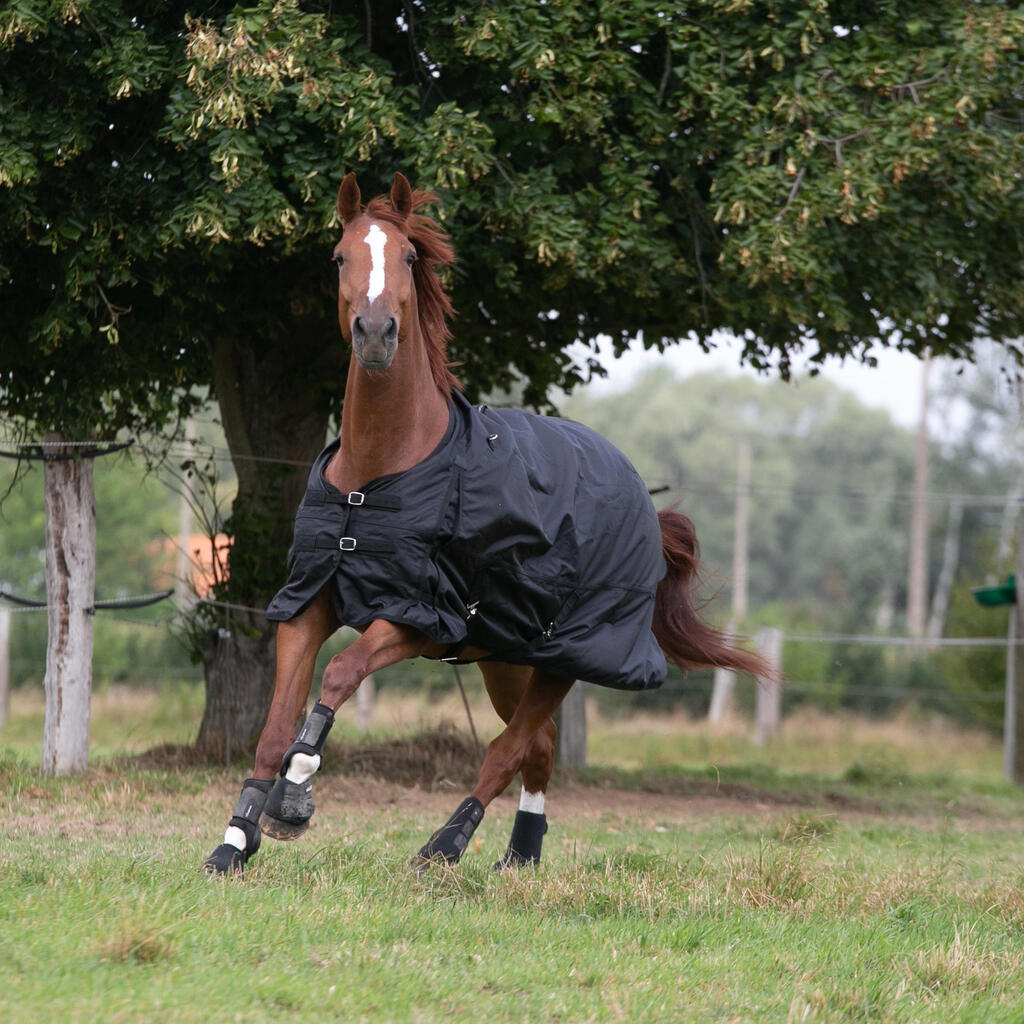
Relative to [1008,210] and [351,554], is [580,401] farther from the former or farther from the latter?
[351,554]

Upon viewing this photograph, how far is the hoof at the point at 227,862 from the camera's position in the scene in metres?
4.72

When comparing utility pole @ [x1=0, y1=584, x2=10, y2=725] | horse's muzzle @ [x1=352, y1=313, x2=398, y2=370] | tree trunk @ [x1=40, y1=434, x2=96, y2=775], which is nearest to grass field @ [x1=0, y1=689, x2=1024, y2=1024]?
tree trunk @ [x1=40, y1=434, x2=96, y2=775]

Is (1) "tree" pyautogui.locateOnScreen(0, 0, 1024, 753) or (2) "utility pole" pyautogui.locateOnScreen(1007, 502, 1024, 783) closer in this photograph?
(1) "tree" pyautogui.locateOnScreen(0, 0, 1024, 753)

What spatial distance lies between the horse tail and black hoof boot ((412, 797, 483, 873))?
5.65 feet

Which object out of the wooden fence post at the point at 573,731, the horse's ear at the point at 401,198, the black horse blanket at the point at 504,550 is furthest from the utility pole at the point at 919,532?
the horse's ear at the point at 401,198

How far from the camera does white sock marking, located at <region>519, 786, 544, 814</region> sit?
6359 mm

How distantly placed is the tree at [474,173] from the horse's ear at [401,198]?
2388mm

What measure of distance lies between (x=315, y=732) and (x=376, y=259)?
1.74 m

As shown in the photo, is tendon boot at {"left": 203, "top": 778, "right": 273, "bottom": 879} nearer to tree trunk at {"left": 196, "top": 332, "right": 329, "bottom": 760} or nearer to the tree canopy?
the tree canopy

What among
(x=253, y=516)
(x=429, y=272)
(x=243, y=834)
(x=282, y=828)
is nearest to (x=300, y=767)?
(x=282, y=828)

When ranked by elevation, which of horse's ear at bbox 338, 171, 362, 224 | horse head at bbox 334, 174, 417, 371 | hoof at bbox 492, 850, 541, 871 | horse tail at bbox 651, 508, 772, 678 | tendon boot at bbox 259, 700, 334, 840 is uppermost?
horse's ear at bbox 338, 171, 362, 224

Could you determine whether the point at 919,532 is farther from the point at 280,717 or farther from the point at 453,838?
the point at 280,717

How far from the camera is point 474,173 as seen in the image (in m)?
7.91

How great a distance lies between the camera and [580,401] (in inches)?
2520
